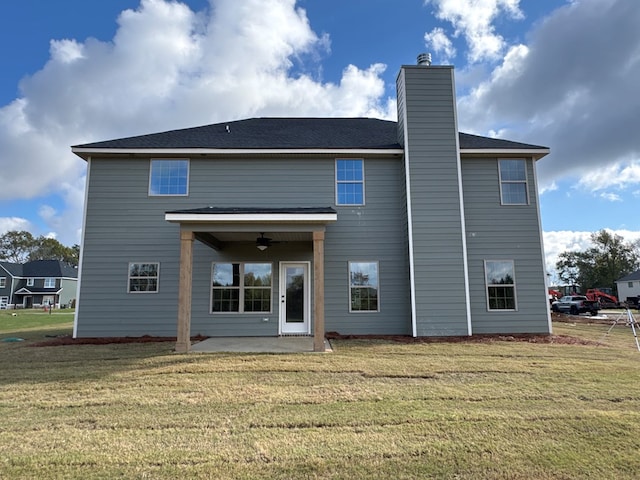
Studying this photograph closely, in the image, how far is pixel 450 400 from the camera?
4.60 m

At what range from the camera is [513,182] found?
Answer: 10859 millimetres

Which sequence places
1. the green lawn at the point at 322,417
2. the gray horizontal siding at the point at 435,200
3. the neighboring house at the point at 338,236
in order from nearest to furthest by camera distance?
1. the green lawn at the point at 322,417
2. the gray horizontal siding at the point at 435,200
3. the neighboring house at the point at 338,236

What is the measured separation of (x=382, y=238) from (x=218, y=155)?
5232mm

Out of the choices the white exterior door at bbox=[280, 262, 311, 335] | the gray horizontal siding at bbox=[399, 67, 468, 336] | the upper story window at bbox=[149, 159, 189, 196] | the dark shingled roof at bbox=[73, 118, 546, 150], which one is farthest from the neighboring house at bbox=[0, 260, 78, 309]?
the gray horizontal siding at bbox=[399, 67, 468, 336]

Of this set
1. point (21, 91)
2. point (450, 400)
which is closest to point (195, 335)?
point (450, 400)

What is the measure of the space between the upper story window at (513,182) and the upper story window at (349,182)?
410cm

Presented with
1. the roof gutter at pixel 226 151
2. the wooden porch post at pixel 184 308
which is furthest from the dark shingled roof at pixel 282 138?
the wooden porch post at pixel 184 308

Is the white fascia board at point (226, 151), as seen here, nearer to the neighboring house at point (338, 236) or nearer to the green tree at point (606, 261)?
the neighboring house at point (338, 236)

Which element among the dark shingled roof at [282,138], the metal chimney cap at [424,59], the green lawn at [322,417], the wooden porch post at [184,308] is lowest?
the green lawn at [322,417]

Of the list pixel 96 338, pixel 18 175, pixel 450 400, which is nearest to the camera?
pixel 450 400

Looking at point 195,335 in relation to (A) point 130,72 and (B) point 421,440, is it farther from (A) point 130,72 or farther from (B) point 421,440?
(A) point 130,72

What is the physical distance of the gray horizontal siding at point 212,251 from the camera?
10.1 m

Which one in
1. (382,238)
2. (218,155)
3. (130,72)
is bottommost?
(382,238)

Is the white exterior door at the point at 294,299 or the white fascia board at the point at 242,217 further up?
the white fascia board at the point at 242,217
